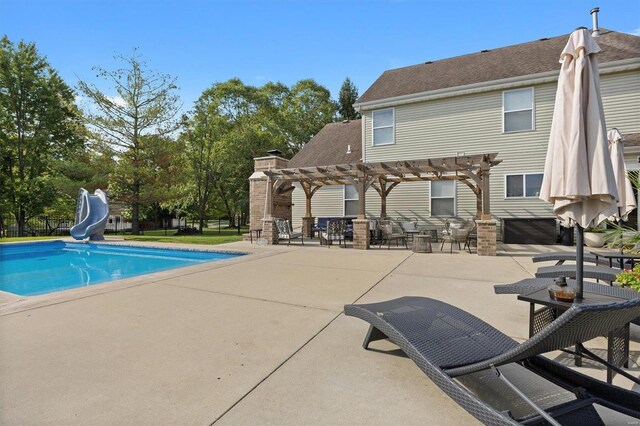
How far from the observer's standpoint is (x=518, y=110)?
12055 mm

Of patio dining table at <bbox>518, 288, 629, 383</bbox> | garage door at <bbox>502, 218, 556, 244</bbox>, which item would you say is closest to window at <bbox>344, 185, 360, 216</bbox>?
garage door at <bbox>502, 218, 556, 244</bbox>

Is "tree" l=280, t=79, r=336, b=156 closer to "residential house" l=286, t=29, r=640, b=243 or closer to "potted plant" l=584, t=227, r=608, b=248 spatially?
"residential house" l=286, t=29, r=640, b=243

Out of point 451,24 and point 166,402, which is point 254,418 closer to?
point 166,402

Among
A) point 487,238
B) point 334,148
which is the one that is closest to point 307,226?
point 334,148

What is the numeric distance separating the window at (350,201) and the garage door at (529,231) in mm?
6331

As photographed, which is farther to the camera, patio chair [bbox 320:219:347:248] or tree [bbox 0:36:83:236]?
tree [bbox 0:36:83:236]

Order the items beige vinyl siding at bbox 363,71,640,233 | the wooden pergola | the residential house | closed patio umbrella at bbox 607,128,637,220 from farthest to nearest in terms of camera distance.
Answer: the residential house → beige vinyl siding at bbox 363,71,640,233 → the wooden pergola → closed patio umbrella at bbox 607,128,637,220

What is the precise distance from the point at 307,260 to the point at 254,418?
629 centimetres

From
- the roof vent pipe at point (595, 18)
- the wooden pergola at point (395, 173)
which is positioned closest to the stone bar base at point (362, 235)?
the wooden pergola at point (395, 173)

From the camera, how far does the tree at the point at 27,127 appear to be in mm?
20734

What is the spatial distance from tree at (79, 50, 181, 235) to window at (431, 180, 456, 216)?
636 inches

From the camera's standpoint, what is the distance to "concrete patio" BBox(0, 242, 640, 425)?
2.09m

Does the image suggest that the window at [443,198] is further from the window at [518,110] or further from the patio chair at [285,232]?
the patio chair at [285,232]

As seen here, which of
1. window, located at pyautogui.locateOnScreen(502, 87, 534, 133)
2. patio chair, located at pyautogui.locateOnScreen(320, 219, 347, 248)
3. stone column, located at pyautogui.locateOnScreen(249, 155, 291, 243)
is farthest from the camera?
stone column, located at pyautogui.locateOnScreen(249, 155, 291, 243)
